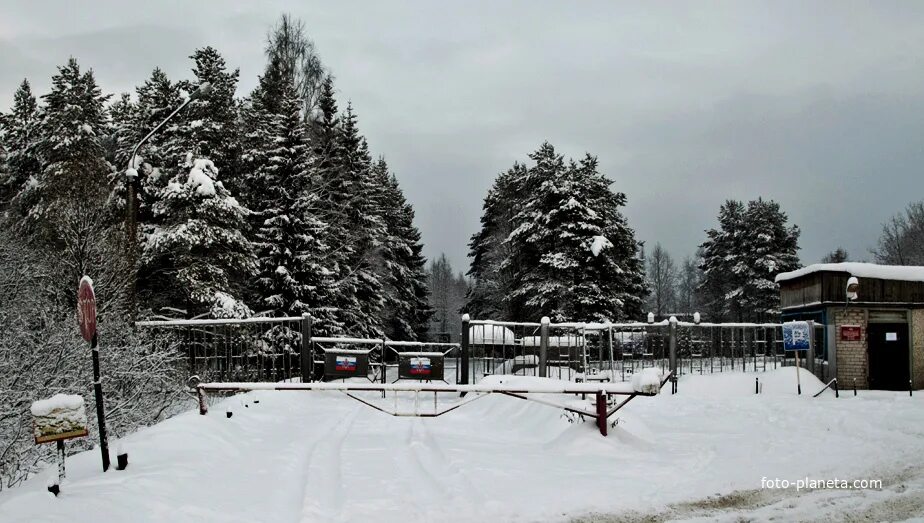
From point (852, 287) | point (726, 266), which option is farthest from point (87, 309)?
point (726, 266)

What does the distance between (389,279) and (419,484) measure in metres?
34.4

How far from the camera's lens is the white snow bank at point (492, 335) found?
19.0 metres

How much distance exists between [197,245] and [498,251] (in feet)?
80.6

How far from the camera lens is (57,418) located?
550cm

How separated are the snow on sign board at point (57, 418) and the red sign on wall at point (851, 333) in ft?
65.3

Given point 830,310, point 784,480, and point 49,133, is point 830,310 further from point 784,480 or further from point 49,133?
point 49,133

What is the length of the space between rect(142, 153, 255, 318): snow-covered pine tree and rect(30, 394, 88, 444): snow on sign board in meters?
16.5

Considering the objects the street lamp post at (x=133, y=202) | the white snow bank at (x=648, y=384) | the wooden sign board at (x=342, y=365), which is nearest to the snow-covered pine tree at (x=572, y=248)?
the wooden sign board at (x=342, y=365)

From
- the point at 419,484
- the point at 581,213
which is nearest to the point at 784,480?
the point at 419,484

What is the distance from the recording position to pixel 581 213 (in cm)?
3500

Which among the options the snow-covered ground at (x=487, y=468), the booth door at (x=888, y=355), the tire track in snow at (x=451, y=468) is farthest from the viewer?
the booth door at (x=888, y=355)

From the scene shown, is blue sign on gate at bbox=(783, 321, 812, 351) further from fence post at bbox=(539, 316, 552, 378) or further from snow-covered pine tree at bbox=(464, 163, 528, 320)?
snow-covered pine tree at bbox=(464, 163, 528, 320)

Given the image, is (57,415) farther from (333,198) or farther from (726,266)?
(726,266)

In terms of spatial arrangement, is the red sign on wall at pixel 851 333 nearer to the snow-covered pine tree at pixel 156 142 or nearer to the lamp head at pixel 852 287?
the lamp head at pixel 852 287
